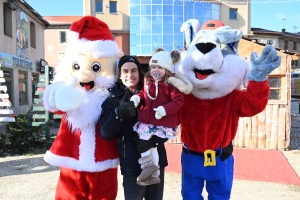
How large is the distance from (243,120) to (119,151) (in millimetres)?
4986

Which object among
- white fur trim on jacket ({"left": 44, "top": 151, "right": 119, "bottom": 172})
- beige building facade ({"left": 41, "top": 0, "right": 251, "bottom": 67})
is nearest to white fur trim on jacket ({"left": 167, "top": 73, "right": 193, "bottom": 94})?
white fur trim on jacket ({"left": 44, "top": 151, "right": 119, "bottom": 172})

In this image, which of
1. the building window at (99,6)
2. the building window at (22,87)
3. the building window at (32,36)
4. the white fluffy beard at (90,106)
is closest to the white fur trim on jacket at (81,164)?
the white fluffy beard at (90,106)

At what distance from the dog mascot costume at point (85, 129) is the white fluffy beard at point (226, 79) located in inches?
32.0

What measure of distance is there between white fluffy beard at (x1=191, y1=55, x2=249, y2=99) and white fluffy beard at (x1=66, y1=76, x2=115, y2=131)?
777 millimetres

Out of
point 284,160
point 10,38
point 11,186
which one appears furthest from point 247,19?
point 11,186

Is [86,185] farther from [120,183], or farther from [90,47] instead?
[120,183]

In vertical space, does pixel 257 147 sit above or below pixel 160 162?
below

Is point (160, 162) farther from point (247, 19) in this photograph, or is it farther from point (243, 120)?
point (247, 19)

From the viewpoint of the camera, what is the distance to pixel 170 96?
2.23 metres

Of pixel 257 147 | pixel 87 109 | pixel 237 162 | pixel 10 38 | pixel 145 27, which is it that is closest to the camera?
pixel 87 109

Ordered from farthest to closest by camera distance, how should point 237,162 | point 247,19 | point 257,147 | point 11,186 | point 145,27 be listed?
point 247,19
point 145,27
point 257,147
point 237,162
point 11,186

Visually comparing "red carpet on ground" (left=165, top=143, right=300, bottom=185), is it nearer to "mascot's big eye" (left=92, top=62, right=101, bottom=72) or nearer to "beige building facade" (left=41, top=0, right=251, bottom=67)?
"mascot's big eye" (left=92, top=62, right=101, bottom=72)

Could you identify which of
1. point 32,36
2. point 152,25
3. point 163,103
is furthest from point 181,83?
point 152,25

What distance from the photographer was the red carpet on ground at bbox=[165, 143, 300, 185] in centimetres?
470
